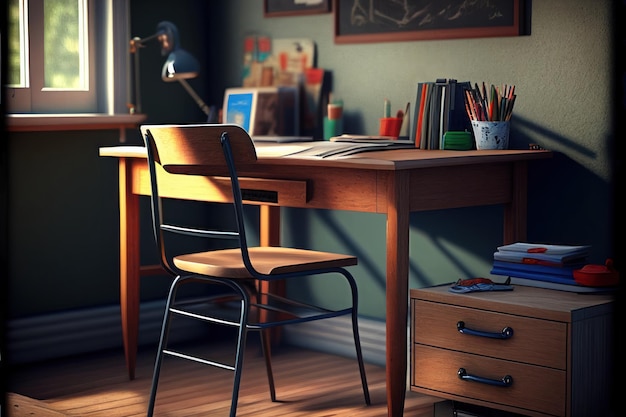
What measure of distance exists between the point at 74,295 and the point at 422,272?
1261mm

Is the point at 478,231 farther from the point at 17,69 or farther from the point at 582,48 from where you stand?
the point at 17,69

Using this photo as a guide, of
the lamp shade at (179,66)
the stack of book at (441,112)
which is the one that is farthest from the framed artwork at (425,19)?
the lamp shade at (179,66)

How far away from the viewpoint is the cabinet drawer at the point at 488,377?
2.64 metres

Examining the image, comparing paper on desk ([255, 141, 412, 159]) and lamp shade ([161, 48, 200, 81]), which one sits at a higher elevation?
lamp shade ([161, 48, 200, 81])

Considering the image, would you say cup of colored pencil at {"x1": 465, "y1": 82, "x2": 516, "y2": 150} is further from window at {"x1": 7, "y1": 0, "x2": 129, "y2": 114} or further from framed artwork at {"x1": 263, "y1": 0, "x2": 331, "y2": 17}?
window at {"x1": 7, "y1": 0, "x2": 129, "y2": 114}

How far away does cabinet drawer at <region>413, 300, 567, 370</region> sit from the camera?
263 cm

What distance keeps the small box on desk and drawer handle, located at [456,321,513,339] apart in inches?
49.4

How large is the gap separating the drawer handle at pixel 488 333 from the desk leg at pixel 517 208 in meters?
0.50

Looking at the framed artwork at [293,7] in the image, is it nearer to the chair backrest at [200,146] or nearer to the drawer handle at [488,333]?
the chair backrest at [200,146]

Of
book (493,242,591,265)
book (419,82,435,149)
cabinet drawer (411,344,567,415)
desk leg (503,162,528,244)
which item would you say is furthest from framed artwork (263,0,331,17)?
cabinet drawer (411,344,567,415)

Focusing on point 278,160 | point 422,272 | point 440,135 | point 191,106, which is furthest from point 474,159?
point 191,106

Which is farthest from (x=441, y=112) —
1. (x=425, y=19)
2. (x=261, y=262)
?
(x=261, y=262)

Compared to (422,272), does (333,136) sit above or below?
above

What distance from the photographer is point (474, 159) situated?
116 inches
